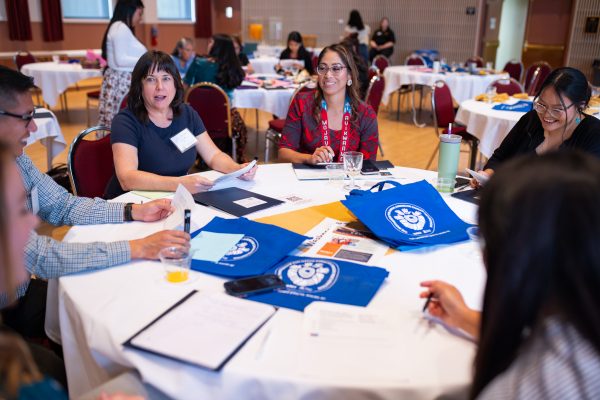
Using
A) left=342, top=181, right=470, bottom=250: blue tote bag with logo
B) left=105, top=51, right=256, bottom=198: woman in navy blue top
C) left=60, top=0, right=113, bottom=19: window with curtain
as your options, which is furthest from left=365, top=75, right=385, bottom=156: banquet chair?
left=60, top=0, right=113, bottom=19: window with curtain

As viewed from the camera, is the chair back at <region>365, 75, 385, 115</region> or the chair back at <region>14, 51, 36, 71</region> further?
the chair back at <region>14, 51, 36, 71</region>

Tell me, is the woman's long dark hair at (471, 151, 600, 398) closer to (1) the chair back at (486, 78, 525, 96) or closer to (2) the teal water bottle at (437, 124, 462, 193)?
(2) the teal water bottle at (437, 124, 462, 193)

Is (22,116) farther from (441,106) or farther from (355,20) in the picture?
(355,20)

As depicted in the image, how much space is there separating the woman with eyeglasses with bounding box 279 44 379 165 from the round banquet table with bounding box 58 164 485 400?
1.45 metres

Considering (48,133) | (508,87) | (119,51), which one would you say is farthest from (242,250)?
(508,87)

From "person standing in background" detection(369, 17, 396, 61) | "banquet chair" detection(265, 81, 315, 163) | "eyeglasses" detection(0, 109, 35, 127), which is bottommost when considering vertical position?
"banquet chair" detection(265, 81, 315, 163)

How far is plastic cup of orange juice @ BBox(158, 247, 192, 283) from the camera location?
136cm

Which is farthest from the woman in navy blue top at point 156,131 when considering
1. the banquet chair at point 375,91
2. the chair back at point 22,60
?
the chair back at point 22,60

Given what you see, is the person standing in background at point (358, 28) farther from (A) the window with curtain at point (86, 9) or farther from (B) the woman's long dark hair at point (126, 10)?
(B) the woman's long dark hair at point (126, 10)

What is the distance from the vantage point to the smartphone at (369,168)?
7.83 ft

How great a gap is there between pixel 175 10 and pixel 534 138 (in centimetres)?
1348

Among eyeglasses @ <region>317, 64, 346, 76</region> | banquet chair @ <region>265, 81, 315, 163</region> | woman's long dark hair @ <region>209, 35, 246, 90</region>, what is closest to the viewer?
eyeglasses @ <region>317, 64, 346, 76</region>

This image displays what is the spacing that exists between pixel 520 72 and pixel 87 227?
876 centimetres

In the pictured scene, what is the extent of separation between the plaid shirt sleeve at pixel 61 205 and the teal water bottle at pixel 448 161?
4.23ft
